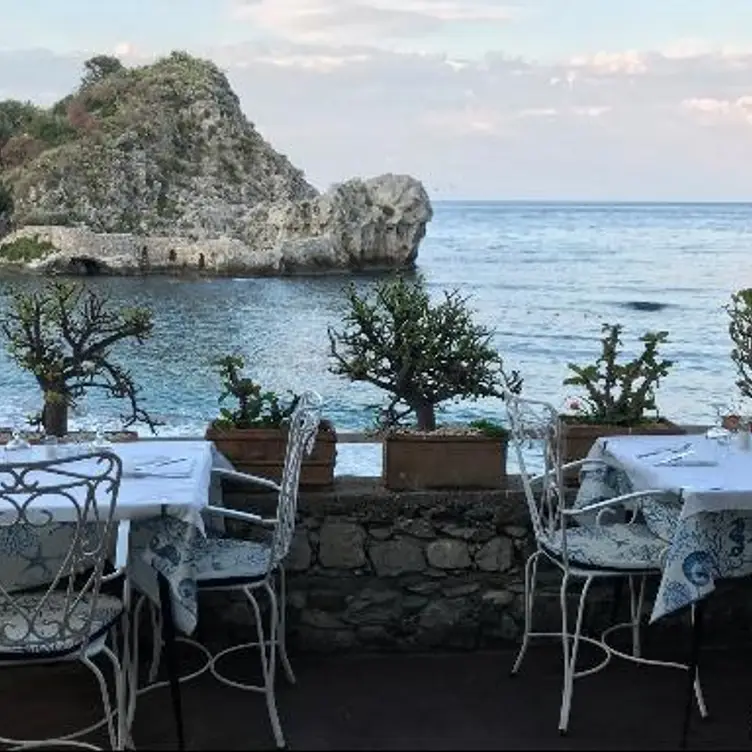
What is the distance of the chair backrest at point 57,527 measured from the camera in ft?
9.02

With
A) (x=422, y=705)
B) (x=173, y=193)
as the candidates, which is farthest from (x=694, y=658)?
(x=173, y=193)

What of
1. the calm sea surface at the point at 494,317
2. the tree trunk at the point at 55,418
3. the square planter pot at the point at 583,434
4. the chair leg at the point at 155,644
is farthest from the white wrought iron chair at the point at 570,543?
the calm sea surface at the point at 494,317

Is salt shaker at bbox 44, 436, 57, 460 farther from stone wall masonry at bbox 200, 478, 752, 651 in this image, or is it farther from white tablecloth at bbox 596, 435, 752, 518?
white tablecloth at bbox 596, 435, 752, 518

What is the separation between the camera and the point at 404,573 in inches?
159

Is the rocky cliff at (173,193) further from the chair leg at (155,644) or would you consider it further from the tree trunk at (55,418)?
the chair leg at (155,644)

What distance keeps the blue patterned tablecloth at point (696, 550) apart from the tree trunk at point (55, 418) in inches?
78.6

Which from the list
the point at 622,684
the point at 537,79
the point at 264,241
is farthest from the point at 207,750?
the point at 264,241

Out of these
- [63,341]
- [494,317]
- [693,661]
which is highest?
[63,341]

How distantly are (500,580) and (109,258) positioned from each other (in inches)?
2051

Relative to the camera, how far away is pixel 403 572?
13.2 ft

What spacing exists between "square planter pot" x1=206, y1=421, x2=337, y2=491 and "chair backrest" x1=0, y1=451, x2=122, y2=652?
70cm

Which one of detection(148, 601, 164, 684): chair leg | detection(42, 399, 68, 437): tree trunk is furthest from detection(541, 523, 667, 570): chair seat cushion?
detection(42, 399, 68, 437): tree trunk

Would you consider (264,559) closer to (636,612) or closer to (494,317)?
(636,612)

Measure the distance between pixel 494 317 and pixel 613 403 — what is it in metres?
34.3
